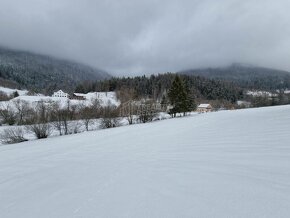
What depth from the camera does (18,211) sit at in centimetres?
497

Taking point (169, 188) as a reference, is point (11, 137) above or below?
below

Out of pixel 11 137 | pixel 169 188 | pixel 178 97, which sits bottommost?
pixel 11 137

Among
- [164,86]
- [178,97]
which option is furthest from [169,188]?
[164,86]

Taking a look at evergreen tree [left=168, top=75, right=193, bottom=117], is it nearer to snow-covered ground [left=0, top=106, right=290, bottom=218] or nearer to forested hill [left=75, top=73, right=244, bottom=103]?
snow-covered ground [left=0, top=106, right=290, bottom=218]

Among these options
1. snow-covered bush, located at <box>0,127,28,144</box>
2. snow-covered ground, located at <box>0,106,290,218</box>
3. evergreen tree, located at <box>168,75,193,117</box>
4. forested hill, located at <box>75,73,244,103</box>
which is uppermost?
forested hill, located at <box>75,73,244,103</box>

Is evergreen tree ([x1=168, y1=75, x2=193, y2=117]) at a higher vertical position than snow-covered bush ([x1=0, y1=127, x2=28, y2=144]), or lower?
higher

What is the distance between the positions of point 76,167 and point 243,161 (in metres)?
5.79

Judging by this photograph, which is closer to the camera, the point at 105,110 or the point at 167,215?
the point at 167,215

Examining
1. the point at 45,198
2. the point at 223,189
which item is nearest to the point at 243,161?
the point at 223,189

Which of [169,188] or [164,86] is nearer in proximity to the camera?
[169,188]

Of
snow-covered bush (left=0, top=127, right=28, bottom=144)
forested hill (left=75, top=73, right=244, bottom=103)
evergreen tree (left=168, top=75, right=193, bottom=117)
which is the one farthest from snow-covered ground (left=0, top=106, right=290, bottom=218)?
forested hill (left=75, top=73, right=244, bottom=103)

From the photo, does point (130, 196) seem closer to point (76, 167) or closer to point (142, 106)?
point (76, 167)

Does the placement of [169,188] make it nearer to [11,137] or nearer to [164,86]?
[11,137]

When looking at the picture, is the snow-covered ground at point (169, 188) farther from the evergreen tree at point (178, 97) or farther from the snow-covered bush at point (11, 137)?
the evergreen tree at point (178, 97)
